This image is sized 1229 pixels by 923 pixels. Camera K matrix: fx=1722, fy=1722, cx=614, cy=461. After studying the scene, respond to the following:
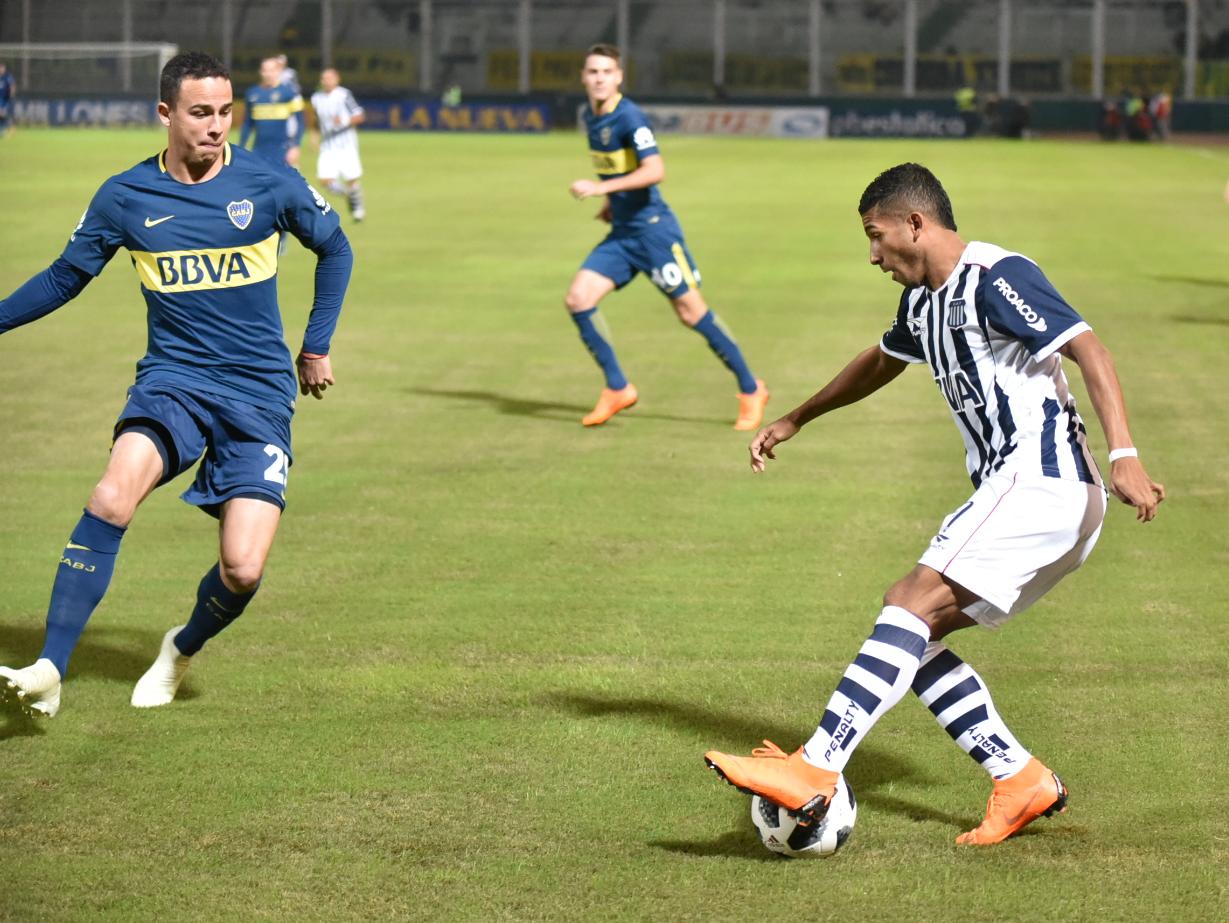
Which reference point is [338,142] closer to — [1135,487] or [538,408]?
[538,408]

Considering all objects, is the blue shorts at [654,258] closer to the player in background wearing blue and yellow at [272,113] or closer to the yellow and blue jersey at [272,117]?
the player in background wearing blue and yellow at [272,113]

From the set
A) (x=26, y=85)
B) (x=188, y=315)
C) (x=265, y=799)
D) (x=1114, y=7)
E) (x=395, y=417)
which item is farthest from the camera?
(x=1114, y=7)

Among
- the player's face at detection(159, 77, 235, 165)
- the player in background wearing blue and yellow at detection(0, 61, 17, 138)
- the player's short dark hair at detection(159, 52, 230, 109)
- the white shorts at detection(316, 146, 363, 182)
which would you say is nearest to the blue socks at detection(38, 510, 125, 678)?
the player's face at detection(159, 77, 235, 165)

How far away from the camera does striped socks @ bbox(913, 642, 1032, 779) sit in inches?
206

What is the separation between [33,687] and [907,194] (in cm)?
317

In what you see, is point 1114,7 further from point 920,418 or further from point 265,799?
point 265,799

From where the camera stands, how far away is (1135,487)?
468cm

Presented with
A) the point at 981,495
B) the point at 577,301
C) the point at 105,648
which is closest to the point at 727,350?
the point at 577,301

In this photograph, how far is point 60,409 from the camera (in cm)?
1262

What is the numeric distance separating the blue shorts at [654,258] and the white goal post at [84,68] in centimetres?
5035

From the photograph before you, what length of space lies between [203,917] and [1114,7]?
66401mm

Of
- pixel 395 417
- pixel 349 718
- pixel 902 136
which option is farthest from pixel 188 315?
pixel 902 136

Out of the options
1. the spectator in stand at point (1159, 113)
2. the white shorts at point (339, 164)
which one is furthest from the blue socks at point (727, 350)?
the spectator in stand at point (1159, 113)

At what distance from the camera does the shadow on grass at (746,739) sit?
212 inches
